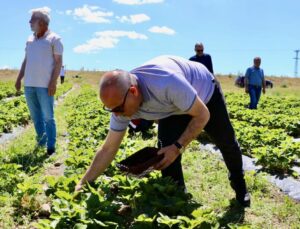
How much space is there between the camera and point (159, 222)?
286cm

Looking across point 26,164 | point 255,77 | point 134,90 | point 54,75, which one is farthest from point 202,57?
point 134,90

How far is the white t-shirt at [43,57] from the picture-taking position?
5691mm

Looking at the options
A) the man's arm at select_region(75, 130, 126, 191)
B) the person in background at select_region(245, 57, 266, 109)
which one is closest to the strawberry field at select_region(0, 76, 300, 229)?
the man's arm at select_region(75, 130, 126, 191)

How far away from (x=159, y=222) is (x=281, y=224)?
4.66ft

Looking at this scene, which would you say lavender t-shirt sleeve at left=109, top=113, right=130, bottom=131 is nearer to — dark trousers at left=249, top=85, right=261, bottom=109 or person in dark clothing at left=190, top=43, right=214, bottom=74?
person in dark clothing at left=190, top=43, right=214, bottom=74

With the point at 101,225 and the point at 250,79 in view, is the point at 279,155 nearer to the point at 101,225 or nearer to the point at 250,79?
the point at 101,225

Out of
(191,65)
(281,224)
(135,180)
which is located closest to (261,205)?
(281,224)

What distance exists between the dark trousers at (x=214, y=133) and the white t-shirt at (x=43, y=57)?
254cm

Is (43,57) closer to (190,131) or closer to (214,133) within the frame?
(214,133)

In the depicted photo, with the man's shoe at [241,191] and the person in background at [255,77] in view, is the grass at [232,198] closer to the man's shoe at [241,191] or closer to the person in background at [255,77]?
the man's shoe at [241,191]

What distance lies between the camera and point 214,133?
386 cm

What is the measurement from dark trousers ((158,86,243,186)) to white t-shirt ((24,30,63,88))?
2.54 m

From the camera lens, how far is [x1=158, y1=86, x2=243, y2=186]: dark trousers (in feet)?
11.6

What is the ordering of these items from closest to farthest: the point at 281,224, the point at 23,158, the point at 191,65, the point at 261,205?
the point at 191,65
the point at 281,224
the point at 261,205
the point at 23,158
